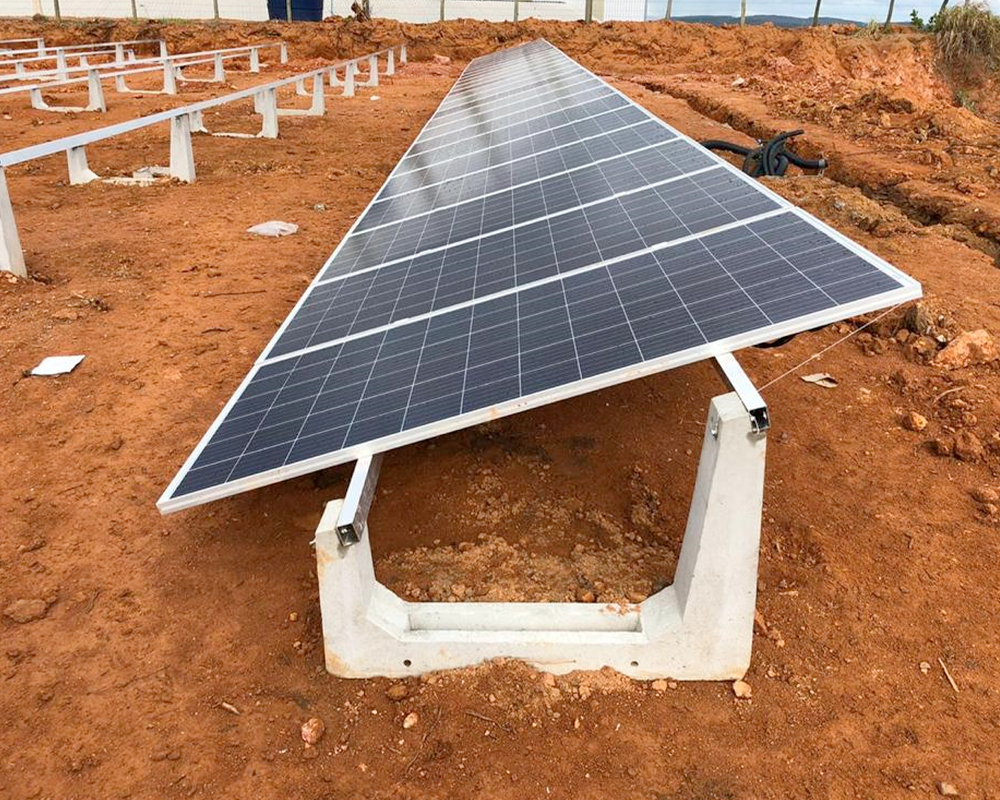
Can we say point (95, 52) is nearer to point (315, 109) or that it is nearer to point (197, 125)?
point (315, 109)

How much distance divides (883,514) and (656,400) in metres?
1.98

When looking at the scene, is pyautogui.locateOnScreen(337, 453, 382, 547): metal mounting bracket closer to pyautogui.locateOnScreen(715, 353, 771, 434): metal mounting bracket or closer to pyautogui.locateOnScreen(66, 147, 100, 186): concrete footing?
pyautogui.locateOnScreen(715, 353, 771, 434): metal mounting bracket

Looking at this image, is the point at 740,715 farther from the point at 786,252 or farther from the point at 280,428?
the point at 280,428

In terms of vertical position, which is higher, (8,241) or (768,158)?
(768,158)

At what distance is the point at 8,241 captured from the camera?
8.23 m

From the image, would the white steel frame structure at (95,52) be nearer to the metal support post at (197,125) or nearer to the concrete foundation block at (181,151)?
the metal support post at (197,125)

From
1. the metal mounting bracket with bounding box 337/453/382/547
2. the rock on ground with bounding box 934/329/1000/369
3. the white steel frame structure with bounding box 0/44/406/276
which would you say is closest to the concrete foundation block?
the white steel frame structure with bounding box 0/44/406/276

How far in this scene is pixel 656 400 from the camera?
621cm

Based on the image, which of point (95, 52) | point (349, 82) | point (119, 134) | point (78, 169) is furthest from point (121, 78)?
point (78, 169)

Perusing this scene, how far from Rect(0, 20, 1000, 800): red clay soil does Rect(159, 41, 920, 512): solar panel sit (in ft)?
3.33

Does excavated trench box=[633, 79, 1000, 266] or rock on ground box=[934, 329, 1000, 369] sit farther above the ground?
excavated trench box=[633, 79, 1000, 266]

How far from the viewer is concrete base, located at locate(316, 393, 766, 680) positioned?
3.44m

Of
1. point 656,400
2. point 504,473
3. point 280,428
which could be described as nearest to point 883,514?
point 656,400

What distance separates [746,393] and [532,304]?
5.10 ft
